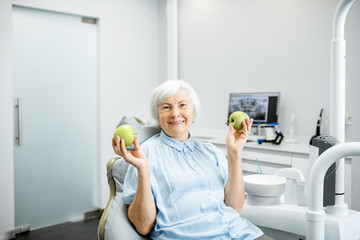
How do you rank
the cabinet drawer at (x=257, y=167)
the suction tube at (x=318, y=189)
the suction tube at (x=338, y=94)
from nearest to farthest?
the suction tube at (x=318, y=189)
the suction tube at (x=338, y=94)
the cabinet drawer at (x=257, y=167)

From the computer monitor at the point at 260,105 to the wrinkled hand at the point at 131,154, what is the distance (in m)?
2.31

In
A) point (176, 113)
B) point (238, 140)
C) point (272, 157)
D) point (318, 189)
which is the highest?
point (176, 113)

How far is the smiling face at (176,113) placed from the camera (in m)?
1.56

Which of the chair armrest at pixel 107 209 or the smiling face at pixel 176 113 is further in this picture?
the smiling face at pixel 176 113

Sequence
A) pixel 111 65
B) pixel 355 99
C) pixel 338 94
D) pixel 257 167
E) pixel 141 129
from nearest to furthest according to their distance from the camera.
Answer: pixel 338 94 < pixel 141 129 < pixel 355 99 < pixel 257 167 < pixel 111 65

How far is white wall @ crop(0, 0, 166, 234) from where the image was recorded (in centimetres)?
312

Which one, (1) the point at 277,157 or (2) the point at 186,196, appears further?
(1) the point at 277,157

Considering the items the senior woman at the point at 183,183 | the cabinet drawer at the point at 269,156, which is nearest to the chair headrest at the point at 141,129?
the senior woman at the point at 183,183

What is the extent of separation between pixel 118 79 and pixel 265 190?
9.18 ft

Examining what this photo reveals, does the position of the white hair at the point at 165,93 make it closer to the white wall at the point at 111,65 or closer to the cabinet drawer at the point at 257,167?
the cabinet drawer at the point at 257,167

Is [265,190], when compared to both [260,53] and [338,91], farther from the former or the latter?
[260,53]

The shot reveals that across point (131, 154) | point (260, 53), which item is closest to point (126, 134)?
point (131, 154)

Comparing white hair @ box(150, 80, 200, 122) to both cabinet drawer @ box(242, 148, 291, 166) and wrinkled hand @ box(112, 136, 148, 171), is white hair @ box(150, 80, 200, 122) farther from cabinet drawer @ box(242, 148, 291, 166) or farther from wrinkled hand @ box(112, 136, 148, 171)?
cabinet drawer @ box(242, 148, 291, 166)

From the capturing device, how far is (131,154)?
125 centimetres
